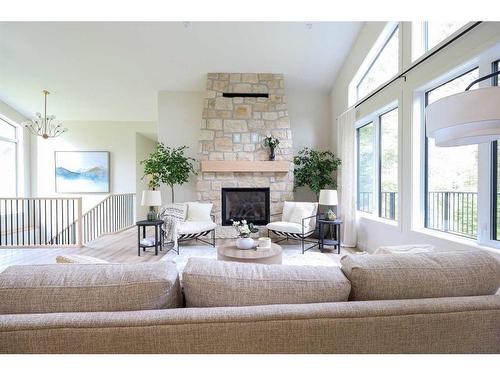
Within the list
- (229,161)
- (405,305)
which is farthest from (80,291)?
(229,161)

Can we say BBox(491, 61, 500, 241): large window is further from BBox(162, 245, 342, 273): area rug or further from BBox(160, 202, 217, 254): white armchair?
BBox(160, 202, 217, 254): white armchair

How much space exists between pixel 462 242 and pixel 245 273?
2413 millimetres

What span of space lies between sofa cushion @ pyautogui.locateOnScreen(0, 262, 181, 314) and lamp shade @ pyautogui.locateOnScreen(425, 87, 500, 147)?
1.25m

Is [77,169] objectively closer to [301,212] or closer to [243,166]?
[243,166]

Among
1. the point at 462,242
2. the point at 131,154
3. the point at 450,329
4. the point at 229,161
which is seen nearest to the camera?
the point at 450,329

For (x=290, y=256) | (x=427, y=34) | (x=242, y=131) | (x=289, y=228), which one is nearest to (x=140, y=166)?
(x=242, y=131)

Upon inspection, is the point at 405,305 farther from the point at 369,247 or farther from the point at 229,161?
the point at 229,161

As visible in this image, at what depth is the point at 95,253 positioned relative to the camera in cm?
400

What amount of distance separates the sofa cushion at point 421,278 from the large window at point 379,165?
2.51 meters

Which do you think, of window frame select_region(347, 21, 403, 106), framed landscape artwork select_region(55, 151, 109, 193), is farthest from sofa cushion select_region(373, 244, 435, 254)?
framed landscape artwork select_region(55, 151, 109, 193)

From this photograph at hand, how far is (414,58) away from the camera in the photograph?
2881mm

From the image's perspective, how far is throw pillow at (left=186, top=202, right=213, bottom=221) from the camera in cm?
Result: 461

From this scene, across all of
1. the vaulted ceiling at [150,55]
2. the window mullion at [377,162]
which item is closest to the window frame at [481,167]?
the window mullion at [377,162]

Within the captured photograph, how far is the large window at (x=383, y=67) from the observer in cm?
343
